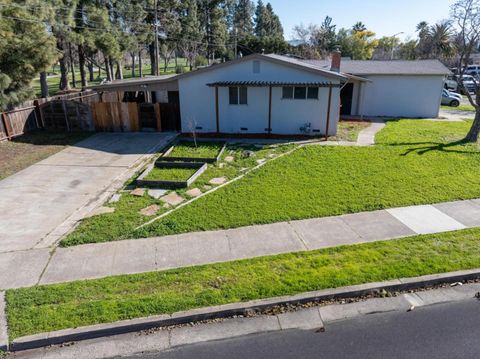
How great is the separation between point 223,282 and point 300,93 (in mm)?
12256

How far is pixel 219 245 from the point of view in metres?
7.24

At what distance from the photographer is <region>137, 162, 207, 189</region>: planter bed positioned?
1054cm

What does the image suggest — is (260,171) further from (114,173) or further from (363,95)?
(363,95)

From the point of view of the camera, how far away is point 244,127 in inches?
679

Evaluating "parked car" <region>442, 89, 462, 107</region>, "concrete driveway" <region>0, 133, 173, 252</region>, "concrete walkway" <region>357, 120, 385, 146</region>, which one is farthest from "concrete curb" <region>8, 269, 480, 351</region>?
"parked car" <region>442, 89, 462, 107</region>

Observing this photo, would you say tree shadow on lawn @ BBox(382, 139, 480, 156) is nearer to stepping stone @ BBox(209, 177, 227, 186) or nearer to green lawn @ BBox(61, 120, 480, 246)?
green lawn @ BBox(61, 120, 480, 246)

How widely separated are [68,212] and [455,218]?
31.5ft

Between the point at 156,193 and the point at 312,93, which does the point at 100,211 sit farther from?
the point at 312,93

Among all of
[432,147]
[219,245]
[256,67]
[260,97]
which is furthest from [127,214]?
[432,147]

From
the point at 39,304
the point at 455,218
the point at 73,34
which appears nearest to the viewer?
the point at 39,304

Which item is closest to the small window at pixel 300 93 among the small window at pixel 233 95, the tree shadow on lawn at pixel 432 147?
the small window at pixel 233 95

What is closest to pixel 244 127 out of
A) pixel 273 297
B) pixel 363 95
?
pixel 363 95

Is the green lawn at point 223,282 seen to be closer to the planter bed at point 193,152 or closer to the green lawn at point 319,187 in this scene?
the green lawn at point 319,187

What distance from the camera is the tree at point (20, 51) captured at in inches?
624
